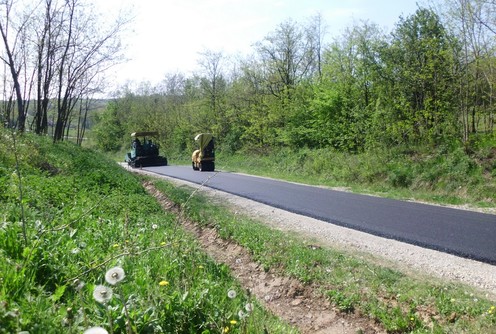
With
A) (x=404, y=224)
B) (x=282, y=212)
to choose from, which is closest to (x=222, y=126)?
(x=282, y=212)

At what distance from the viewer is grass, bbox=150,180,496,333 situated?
16.2 feet

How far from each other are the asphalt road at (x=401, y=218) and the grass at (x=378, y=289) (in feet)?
5.23

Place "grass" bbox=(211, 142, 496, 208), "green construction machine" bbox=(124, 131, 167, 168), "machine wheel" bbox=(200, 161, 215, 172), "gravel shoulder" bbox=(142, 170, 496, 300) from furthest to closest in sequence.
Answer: "green construction machine" bbox=(124, 131, 167, 168) < "machine wheel" bbox=(200, 161, 215, 172) < "grass" bbox=(211, 142, 496, 208) < "gravel shoulder" bbox=(142, 170, 496, 300)

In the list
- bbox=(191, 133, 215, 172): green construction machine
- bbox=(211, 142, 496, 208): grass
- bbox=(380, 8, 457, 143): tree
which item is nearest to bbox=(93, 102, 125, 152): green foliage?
bbox=(191, 133, 215, 172): green construction machine

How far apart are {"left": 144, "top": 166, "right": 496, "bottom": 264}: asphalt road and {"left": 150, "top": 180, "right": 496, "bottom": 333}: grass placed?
159cm

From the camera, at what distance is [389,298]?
5.63 meters

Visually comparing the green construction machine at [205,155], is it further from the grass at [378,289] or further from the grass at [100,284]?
the grass at [100,284]

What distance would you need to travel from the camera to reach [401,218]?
10.1 m

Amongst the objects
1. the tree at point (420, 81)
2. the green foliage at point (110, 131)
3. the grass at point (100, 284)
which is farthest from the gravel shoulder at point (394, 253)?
the green foliage at point (110, 131)

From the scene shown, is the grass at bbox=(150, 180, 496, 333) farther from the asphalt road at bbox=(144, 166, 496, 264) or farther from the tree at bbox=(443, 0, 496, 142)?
the tree at bbox=(443, 0, 496, 142)

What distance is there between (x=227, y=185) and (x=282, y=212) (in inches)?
265

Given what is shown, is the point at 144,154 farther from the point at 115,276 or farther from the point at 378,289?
the point at 115,276

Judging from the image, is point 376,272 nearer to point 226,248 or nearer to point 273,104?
point 226,248

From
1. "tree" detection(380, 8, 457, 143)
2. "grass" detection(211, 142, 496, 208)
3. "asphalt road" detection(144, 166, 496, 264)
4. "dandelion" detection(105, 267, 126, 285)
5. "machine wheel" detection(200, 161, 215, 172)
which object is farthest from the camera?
"machine wheel" detection(200, 161, 215, 172)
